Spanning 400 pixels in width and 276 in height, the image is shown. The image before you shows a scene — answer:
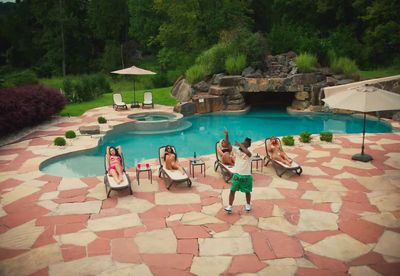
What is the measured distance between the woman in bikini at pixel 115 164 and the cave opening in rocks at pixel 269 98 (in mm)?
14684

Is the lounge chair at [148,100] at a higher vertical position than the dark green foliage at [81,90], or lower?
lower

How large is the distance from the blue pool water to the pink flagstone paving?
4.63ft

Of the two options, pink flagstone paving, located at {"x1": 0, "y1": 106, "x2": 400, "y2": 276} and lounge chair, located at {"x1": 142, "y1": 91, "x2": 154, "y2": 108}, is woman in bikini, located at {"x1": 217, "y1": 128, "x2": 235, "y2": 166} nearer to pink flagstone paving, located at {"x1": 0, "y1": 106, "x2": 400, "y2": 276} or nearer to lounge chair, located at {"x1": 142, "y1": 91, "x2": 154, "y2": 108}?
pink flagstone paving, located at {"x1": 0, "y1": 106, "x2": 400, "y2": 276}

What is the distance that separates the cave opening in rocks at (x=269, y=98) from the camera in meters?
23.4

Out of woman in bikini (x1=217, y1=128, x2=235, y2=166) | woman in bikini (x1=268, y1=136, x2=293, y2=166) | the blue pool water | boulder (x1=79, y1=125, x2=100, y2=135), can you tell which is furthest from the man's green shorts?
boulder (x1=79, y1=125, x2=100, y2=135)

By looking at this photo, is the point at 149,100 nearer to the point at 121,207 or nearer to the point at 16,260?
the point at 121,207

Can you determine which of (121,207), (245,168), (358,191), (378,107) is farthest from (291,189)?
(121,207)

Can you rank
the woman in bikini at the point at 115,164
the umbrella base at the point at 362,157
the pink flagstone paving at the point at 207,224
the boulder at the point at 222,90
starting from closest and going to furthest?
the pink flagstone paving at the point at 207,224 < the woman in bikini at the point at 115,164 < the umbrella base at the point at 362,157 < the boulder at the point at 222,90

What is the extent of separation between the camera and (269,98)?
23938 millimetres

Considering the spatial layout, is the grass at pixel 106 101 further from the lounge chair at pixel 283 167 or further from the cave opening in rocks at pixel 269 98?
the lounge chair at pixel 283 167

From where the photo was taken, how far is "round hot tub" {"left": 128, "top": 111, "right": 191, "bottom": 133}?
1680 centimetres

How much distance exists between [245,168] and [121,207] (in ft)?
9.36

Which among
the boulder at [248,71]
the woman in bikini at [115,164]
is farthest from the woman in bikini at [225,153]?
the boulder at [248,71]

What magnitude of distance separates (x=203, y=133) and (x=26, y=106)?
7483mm
